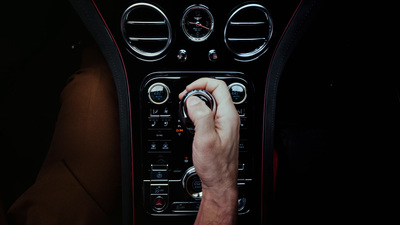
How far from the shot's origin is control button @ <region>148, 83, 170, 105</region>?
90cm

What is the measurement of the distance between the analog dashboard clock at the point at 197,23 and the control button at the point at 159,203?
551mm

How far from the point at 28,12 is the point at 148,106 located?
917 mm

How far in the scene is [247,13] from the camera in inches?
34.1

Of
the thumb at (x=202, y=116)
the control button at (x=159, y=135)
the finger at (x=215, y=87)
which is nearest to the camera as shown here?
the thumb at (x=202, y=116)

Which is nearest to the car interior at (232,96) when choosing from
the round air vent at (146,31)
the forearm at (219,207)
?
the round air vent at (146,31)

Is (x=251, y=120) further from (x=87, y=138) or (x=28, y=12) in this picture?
(x=28, y=12)

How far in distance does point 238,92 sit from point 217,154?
10.5 inches

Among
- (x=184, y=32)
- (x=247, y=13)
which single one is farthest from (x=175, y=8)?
(x=247, y=13)

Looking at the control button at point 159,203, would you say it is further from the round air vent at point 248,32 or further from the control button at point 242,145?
the round air vent at point 248,32

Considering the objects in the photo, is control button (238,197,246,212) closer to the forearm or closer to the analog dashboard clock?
the forearm

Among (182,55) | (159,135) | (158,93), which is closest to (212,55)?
(182,55)

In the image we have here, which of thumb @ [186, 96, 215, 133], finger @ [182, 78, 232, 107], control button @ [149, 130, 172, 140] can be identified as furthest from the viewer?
control button @ [149, 130, 172, 140]

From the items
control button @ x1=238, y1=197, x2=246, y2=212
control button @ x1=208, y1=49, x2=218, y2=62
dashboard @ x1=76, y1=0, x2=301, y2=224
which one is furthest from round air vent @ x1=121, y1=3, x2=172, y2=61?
control button @ x1=238, y1=197, x2=246, y2=212

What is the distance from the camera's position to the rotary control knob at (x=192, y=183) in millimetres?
939
